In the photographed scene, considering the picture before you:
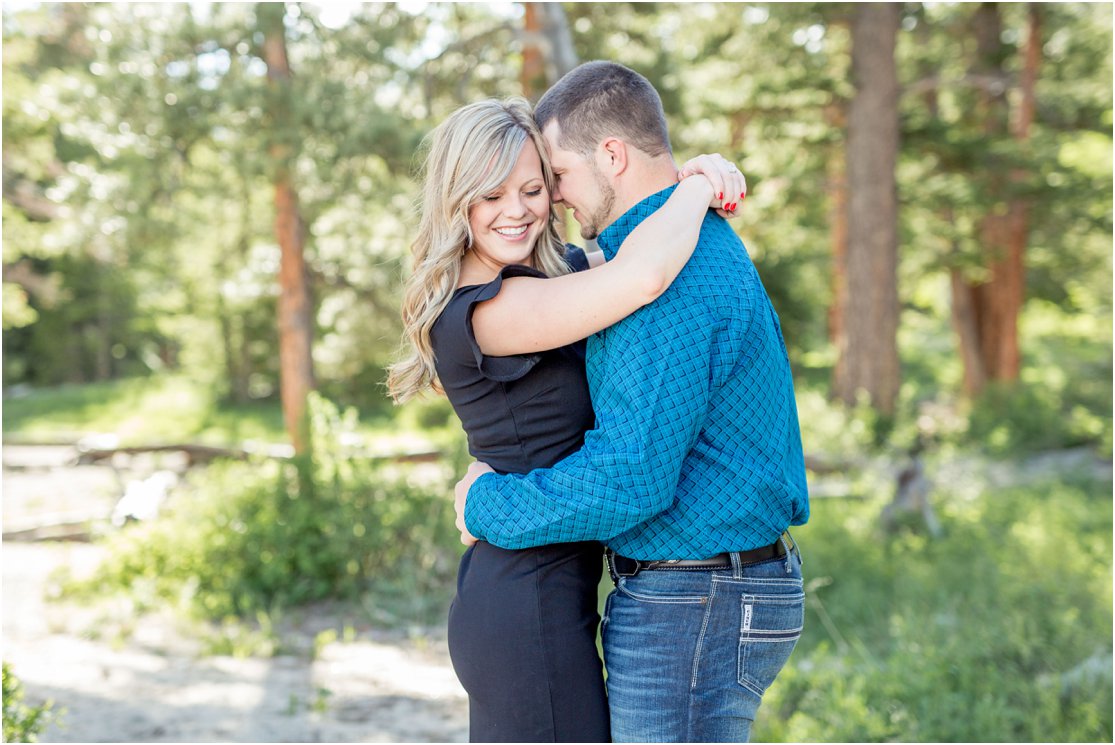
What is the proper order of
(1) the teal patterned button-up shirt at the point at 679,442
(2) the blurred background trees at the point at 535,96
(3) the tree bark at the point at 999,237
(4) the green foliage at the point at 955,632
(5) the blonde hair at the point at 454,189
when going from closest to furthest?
(1) the teal patterned button-up shirt at the point at 679,442
(5) the blonde hair at the point at 454,189
(4) the green foliage at the point at 955,632
(2) the blurred background trees at the point at 535,96
(3) the tree bark at the point at 999,237

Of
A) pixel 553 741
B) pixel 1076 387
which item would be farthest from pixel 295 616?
pixel 1076 387

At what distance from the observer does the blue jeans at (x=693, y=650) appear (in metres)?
1.99

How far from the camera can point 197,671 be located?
547 centimetres

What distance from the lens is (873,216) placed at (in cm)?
1292

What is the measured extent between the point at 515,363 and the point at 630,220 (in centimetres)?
43

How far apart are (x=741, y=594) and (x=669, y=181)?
945 mm

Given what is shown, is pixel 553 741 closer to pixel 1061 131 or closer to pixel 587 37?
pixel 587 37

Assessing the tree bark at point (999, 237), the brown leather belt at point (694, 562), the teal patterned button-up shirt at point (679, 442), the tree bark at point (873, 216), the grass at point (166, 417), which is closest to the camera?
the teal patterned button-up shirt at point (679, 442)

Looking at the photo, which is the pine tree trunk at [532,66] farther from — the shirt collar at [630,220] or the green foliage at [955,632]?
the shirt collar at [630,220]

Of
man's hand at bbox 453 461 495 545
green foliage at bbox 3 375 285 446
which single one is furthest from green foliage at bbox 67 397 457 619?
green foliage at bbox 3 375 285 446

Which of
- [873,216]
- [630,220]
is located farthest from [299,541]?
[873,216]

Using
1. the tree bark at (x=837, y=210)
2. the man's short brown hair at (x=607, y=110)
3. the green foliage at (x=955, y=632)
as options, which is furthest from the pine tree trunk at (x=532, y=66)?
the man's short brown hair at (x=607, y=110)

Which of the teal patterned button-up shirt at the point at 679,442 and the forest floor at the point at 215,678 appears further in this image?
the forest floor at the point at 215,678

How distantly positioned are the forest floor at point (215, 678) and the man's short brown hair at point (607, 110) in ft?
9.67
